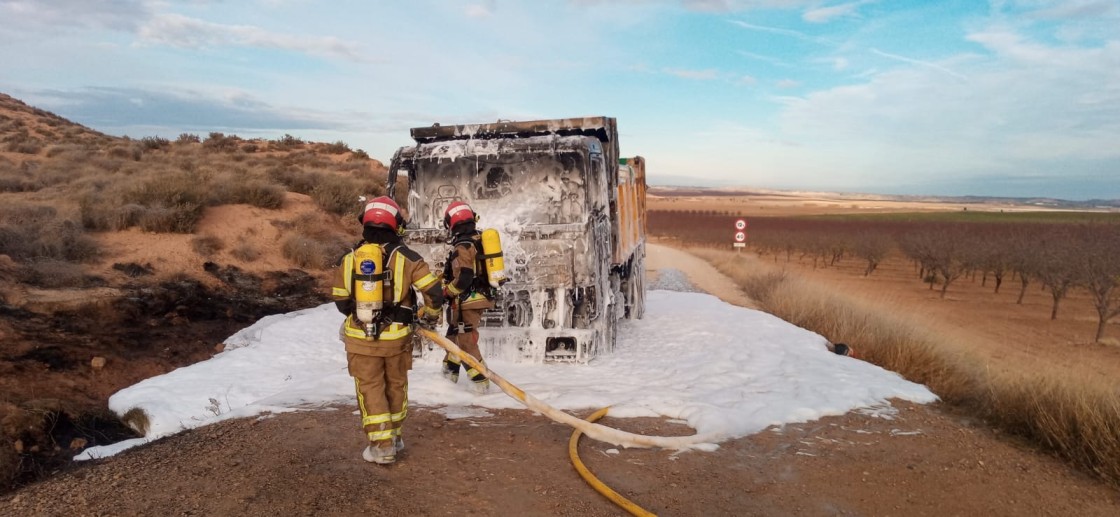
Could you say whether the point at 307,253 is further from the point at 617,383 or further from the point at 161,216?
the point at 617,383

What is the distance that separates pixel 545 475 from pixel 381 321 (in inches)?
59.4

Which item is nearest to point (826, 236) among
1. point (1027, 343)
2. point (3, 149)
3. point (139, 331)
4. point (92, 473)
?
point (1027, 343)

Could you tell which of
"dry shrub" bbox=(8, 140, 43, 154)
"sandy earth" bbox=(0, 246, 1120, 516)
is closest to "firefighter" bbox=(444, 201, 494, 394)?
"sandy earth" bbox=(0, 246, 1120, 516)

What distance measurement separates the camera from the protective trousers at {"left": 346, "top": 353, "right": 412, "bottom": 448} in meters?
4.25

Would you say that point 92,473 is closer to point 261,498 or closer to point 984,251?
point 261,498

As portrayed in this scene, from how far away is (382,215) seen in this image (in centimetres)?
434

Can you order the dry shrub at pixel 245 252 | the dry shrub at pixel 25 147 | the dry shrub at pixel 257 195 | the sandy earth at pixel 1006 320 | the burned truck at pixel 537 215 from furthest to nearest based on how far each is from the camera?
the dry shrub at pixel 25 147, the dry shrub at pixel 257 195, the dry shrub at pixel 245 252, the sandy earth at pixel 1006 320, the burned truck at pixel 537 215

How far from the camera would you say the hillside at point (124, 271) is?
19.9 feet

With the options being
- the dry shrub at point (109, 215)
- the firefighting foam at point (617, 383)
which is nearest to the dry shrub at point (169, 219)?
the dry shrub at point (109, 215)

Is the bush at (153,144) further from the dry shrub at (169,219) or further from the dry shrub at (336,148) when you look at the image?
the dry shrub at (169,219)

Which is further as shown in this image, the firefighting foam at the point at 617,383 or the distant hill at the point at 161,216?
the distant hill at the point at 161,216

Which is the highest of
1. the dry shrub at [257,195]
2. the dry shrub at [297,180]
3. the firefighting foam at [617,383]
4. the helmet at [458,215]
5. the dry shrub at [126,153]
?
the dry shrub at [126,153]

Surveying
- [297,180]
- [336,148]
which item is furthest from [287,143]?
[297,180]

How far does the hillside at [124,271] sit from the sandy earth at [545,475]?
46.4 inches
